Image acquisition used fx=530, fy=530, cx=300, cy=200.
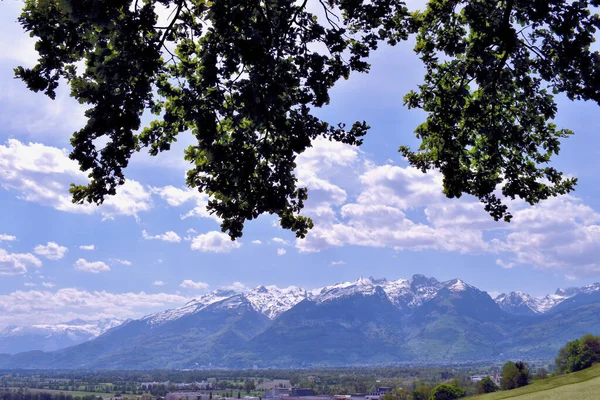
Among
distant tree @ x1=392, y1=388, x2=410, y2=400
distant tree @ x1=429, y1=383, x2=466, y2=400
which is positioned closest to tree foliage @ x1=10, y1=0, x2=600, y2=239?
distant tree @ x1=429, y1=383, x2=466, y2=400

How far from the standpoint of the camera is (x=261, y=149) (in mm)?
12930

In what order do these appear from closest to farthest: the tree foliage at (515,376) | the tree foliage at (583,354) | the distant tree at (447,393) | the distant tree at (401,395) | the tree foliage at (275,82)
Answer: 1. the tree foliage at (275,82)
2. the distant tree at (447,393)
3. the tree foliage at (515,376)
4. the tree foliage at (583,354)
5. the distant tree at (401,395)

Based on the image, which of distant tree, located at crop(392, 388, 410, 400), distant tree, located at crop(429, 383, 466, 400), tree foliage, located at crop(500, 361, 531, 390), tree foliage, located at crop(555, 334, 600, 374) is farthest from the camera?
distant tree, located at crop(392, 388, 410, 400)

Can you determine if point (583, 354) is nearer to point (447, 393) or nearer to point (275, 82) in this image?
point (447, 393)

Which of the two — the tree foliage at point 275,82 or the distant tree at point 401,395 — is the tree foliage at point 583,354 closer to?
the distant tree at point 401,395

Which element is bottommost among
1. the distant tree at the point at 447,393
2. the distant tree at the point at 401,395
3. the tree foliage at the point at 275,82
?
the distant tree at the point at 401,395

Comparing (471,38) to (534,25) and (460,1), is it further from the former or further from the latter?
(534,25)

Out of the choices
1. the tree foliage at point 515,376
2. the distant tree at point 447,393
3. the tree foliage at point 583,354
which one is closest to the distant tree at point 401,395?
the distant tree at point 447,393

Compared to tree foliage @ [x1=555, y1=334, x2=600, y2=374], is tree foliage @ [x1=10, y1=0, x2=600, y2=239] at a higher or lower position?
higher

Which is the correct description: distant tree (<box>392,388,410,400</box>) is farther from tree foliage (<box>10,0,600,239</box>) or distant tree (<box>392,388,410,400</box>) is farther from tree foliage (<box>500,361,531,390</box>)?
tree foliage (<box>10,0,600,239</box>)

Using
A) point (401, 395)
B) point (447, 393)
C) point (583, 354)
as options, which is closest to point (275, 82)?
point (447, 393)

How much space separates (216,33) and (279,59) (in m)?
1.65

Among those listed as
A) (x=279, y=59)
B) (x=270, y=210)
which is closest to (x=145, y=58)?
(x=279, y=59)

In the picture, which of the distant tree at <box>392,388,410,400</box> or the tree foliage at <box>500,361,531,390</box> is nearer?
the tree foliage at <box>500,361,531,390</box>
